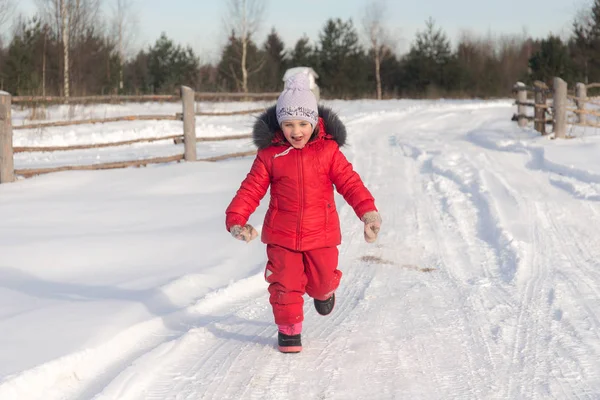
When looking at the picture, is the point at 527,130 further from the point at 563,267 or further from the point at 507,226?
the point at 563,267

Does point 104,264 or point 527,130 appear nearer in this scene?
point 104,264

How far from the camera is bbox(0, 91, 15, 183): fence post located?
30.0ft

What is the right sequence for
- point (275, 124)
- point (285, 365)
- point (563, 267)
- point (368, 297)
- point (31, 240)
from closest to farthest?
point (285, 365) < point (275, 124) < point (368, 297) < point (563, 267) < point (31, 240)

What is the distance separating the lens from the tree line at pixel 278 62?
32.8 m

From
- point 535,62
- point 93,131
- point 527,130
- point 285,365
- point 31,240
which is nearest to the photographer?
point 285,365

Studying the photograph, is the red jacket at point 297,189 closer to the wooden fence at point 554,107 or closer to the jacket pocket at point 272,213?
the jacket pocket at point 272,213

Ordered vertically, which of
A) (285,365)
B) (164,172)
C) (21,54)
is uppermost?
(21,54)

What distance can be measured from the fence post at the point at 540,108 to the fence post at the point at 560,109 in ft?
3.15

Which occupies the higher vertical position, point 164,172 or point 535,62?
point 535,62

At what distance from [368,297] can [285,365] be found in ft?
4.30

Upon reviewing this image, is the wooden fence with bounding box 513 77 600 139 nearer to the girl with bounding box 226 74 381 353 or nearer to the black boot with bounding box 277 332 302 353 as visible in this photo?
the girl with bounding box 226 74 381 353

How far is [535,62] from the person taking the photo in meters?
40.1

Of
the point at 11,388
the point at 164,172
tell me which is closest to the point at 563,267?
the point at 11,388

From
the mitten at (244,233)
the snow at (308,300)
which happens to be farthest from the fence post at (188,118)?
the mitten at (244,233)
